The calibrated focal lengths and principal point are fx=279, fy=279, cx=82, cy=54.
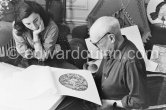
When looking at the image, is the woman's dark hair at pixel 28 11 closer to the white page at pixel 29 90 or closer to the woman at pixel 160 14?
the white page at pixel 29 90

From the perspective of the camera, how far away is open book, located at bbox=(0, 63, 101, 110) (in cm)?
106

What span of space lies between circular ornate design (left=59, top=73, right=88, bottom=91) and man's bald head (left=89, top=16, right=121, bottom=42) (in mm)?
192

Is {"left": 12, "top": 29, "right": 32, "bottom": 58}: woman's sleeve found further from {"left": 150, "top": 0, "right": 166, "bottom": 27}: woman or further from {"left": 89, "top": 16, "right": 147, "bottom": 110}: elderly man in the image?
{"left": 150, "top": 0, "right": 166, "bottom": 27}: woman

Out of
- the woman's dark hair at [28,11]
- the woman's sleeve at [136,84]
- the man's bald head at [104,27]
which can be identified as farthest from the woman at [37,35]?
the woman's sleeve at [136,84]

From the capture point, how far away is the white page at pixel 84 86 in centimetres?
104

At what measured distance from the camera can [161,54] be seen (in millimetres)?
1026

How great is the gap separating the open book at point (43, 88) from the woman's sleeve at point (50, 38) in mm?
86

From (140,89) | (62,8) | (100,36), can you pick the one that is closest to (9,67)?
(62,8)

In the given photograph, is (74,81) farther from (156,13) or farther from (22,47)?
(156,13)

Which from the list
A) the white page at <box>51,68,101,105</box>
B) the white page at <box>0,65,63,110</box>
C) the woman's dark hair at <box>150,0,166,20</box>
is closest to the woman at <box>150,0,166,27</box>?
the woman's dark hair at <box>150,0,166,20</box>

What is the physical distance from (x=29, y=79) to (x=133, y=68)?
0.47 meters

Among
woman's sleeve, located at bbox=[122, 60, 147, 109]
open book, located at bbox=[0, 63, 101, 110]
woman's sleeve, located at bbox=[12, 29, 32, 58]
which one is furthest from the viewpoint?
woman's sleeve, located at bbox=[12, 29, 32, 58]

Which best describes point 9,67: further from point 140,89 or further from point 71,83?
point 140,89

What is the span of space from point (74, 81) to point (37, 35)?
9.9 inches
